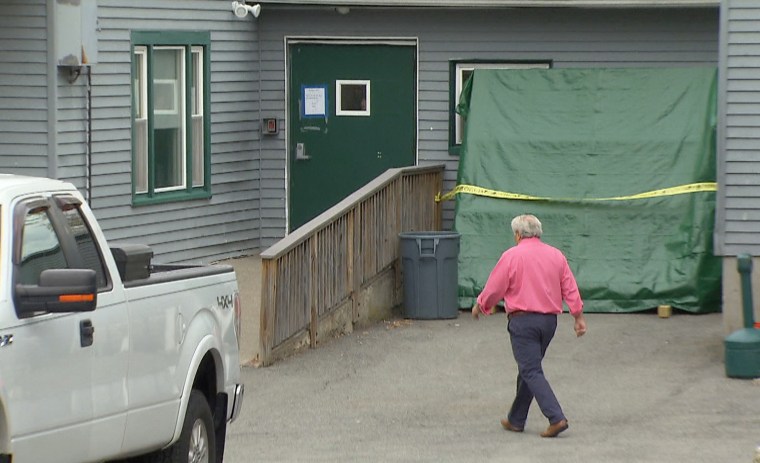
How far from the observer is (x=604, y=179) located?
16547 millimetres

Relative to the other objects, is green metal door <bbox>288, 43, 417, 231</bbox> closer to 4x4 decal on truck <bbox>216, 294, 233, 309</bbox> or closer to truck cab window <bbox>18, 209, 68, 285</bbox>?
4x4 decal on truck <bbox>216, 294, 233, 309</bbox>

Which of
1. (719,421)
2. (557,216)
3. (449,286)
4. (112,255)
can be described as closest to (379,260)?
(449,286)

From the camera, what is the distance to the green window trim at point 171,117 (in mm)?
17250

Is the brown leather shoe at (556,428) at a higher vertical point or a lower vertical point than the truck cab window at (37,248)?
lower

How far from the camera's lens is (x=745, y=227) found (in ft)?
44.5

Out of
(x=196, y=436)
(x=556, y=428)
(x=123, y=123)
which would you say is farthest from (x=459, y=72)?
(x=196, y=436)

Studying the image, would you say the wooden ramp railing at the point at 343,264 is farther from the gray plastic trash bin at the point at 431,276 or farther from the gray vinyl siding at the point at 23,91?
the gray vinyl siding at the point at 23,91

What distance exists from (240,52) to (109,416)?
11997 mm

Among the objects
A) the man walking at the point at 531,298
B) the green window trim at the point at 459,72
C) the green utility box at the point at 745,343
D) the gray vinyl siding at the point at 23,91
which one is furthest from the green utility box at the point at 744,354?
the gray vinyl siding at the point at 23,91

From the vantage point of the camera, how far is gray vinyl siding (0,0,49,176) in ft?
51.8

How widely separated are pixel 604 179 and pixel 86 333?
10.5 meters

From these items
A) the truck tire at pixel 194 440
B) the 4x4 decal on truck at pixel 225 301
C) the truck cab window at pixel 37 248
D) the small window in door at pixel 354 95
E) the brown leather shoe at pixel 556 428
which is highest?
the small window in door at pixel 354 95

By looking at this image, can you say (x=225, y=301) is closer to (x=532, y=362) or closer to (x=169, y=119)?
(x=532, y=362)

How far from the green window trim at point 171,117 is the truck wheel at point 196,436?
899 centimetres
